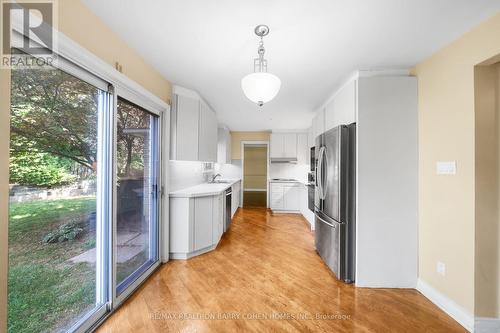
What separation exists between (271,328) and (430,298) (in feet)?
5.55

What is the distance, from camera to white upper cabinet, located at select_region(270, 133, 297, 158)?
233 inches

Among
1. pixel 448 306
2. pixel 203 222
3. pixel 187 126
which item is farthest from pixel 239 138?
pixel 448 306

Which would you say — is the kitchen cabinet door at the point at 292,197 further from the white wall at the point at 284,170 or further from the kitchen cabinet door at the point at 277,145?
the kitchen cabinet door at the point at 277,145

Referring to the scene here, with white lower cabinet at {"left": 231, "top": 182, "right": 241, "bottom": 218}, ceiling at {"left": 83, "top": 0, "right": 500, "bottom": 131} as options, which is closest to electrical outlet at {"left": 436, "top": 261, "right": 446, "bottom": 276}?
ceiling at {"left": 83, "top": 0, "right": 500, "bottom": 131}

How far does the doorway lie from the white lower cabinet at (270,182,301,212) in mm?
771

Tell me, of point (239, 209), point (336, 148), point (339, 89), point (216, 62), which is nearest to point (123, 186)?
point (216, 62)

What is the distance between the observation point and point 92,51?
5.04ft

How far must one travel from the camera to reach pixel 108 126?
1.82 metres

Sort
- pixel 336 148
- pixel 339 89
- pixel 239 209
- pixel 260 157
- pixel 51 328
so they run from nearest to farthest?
pixel 51 328, pixel 336 148, pixel 339 89, pixel 239 209, pixel 260 157

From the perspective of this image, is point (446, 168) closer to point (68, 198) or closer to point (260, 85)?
point (260, 85)

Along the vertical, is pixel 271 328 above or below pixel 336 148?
below

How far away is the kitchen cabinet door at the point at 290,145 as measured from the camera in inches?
233

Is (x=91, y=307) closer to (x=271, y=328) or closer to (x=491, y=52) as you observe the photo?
(x=271, y=328)

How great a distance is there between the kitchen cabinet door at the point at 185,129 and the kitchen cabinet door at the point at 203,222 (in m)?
0.70
